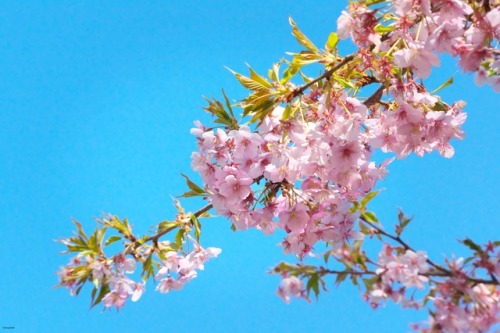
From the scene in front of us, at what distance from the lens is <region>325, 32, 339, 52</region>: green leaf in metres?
2.43

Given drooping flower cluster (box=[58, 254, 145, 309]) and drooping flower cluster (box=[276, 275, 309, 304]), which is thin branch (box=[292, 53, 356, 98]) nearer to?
drooping flower cluster (box=[276, 275, 309, 304])

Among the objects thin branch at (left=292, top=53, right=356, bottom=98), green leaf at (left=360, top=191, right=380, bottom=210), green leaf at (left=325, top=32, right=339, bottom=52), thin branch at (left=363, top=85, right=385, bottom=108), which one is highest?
thin branch at (left=363, top=85, right=385, bottom=108)

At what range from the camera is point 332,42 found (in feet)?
8.04

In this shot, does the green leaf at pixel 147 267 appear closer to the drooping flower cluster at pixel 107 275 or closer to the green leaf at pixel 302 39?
the drooping flower cluster at pixel 107 275

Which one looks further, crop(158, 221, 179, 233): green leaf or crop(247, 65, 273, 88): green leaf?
crop(158, 221, 179, 233): green leaf

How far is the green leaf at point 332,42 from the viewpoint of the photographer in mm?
2432

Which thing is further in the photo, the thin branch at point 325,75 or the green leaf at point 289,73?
the green leaf at point 289,73

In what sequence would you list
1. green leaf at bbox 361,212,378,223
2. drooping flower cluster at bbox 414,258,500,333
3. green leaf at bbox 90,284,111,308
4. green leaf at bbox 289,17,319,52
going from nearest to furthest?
drooping flower cluster at bbox 414,258,500,333
green leaf at bbox 361,212,378,223
green leaf at bbox 289,17,319,52
green leaf at bbox 90,284,111,308

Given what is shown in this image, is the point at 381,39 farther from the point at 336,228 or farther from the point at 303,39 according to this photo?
the point at 336,228

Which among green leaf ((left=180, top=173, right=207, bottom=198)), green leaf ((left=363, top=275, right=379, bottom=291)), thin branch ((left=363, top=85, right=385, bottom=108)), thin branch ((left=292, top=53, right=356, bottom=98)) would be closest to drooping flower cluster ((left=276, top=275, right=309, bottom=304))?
green leaf ((left=363, top=275, right=379, bottom=291))

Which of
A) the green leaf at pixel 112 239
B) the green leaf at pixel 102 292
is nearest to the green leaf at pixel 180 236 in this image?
the green leaf at pixel 112 239

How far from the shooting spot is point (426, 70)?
224 cm

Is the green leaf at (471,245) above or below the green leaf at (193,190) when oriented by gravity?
below

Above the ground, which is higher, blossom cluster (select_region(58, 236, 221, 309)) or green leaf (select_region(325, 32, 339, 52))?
green leaf (select_region(325, 32, 339, 52))
